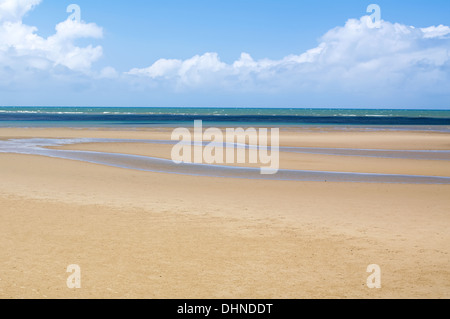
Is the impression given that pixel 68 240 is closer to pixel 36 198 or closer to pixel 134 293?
pixel 134 293

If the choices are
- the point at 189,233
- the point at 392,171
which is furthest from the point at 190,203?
the point at 392,171

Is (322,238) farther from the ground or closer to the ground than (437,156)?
closer to the ground


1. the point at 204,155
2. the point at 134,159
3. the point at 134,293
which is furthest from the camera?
the point at 204,155

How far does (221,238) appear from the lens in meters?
9.22

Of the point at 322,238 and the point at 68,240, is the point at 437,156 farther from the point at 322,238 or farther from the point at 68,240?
the point at 68,240

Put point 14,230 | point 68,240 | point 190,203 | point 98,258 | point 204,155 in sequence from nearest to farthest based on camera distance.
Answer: point 98,258
point 68,240
point 14,230
point 190,203
point 204,155

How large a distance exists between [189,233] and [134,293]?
309 centimetres

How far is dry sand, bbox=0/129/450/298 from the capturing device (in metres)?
6.82

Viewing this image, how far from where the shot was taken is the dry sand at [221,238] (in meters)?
6.82

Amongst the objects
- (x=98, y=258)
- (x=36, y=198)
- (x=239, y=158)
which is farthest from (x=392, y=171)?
(x=98, y=258)

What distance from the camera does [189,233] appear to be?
9523 mm

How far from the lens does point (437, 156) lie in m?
26.1

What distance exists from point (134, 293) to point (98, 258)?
163 cm

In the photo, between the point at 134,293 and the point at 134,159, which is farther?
the point at 134,159
